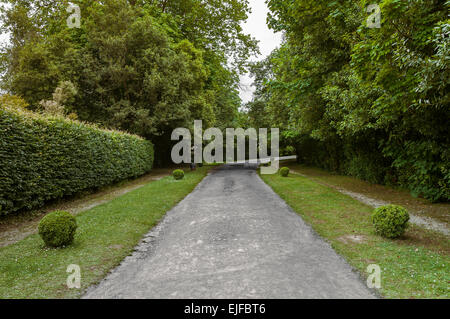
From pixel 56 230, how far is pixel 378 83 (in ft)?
27.8

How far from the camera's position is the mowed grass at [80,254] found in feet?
13.0

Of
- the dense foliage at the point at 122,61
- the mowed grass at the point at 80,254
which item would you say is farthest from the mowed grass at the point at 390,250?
the dense foliage at the point at 122,61

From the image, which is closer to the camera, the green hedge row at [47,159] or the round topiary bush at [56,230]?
the round topiary bush at [56,230]

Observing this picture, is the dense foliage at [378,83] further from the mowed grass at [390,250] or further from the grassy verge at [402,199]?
the mowed grass at [390,250]

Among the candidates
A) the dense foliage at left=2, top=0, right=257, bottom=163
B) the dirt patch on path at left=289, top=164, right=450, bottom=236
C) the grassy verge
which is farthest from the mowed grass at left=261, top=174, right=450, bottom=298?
the dense foliage at left=2, top=0, right=257, bottom=163

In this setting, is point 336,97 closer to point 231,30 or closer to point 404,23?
point 404,23

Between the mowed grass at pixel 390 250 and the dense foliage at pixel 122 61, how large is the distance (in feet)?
53.2

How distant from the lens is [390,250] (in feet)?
17.5

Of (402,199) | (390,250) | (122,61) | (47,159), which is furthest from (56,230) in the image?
(122,61)

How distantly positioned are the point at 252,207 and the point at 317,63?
8.04m

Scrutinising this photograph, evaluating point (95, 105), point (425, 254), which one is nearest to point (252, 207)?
point (425, 254)

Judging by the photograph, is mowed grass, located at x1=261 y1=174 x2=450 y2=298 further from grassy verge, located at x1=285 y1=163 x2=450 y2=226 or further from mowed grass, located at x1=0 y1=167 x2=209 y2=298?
mowed grass, located at x1=0 y1=167 x2=209 y2=298

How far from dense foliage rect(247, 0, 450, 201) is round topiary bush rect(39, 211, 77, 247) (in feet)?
25.7
